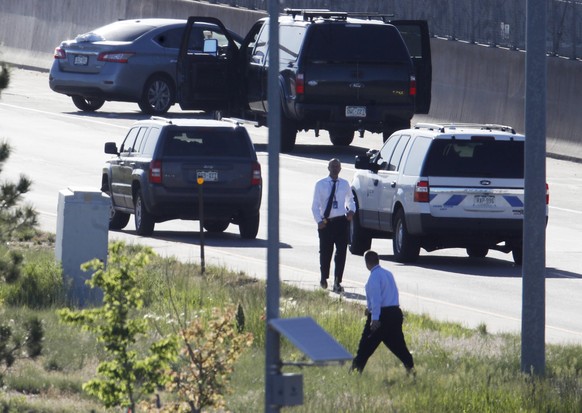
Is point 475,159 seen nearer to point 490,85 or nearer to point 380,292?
point 380,292

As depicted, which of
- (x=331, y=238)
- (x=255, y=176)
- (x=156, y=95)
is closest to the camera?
(x=331, y=238)

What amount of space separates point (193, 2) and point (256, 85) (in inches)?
531

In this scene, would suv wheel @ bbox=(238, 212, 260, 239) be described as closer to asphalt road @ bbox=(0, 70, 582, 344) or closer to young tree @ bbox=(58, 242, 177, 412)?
asphalt road @ bbox=(0, 70, 582, 344)

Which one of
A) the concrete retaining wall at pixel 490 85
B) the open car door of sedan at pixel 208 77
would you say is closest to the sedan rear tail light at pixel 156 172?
the open car door of sedan at pixel 208 77

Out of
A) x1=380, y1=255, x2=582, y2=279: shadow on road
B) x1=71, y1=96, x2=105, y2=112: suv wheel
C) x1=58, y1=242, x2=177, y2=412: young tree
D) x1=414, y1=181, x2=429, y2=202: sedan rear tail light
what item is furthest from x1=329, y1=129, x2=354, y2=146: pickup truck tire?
x1=58, y1=242, x2=177, y2=412: young tree

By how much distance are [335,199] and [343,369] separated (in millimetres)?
5133

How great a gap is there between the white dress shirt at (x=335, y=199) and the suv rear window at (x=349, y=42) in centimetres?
1088

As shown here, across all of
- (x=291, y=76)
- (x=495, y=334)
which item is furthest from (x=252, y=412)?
(x=291, y=76)

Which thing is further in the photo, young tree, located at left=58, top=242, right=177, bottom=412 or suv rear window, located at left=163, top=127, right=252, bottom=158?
suv rear window, located at left=163, top=127, right=252, bottom=158

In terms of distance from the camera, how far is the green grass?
11.2 metres

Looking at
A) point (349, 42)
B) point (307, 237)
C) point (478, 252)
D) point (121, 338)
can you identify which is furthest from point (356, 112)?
point (121, 338)

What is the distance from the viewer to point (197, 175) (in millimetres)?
21469

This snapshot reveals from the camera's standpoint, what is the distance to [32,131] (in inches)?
1252

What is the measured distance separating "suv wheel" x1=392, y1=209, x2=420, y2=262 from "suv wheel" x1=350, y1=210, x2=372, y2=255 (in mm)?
957
